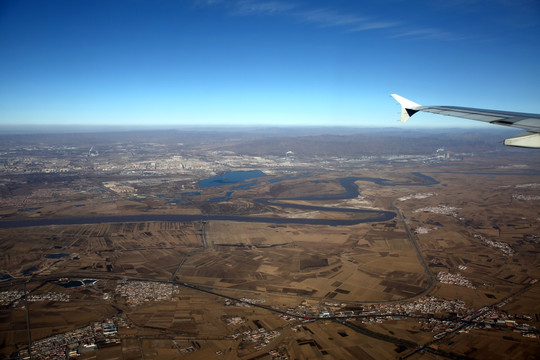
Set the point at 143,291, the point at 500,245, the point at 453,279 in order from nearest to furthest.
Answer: the point at 143,291 → the point at 453,279 → the point at 500,245

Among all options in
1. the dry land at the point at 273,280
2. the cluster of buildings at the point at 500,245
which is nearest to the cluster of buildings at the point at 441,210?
the dry land at the point at 273,280

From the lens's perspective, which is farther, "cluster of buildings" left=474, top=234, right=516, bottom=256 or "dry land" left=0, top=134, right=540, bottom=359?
"cluster of buildings" left=474, top=234, right=516, bottom=256

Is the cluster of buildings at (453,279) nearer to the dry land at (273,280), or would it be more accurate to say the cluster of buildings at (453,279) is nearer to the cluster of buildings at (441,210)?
the dry land at (273,280)

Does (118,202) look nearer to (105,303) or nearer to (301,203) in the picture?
(301,203)

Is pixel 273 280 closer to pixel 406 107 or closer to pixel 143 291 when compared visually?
pixel 143 291

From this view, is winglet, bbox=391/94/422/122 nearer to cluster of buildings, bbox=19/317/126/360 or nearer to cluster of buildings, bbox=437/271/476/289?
cluster of buildings, bbox=437/271/476/289

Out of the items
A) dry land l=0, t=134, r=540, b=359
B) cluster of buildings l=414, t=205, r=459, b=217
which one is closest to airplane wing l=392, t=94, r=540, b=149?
dry land l=0, t=134, r=540, b=359

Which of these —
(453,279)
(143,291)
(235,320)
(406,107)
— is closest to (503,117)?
(406,107)
